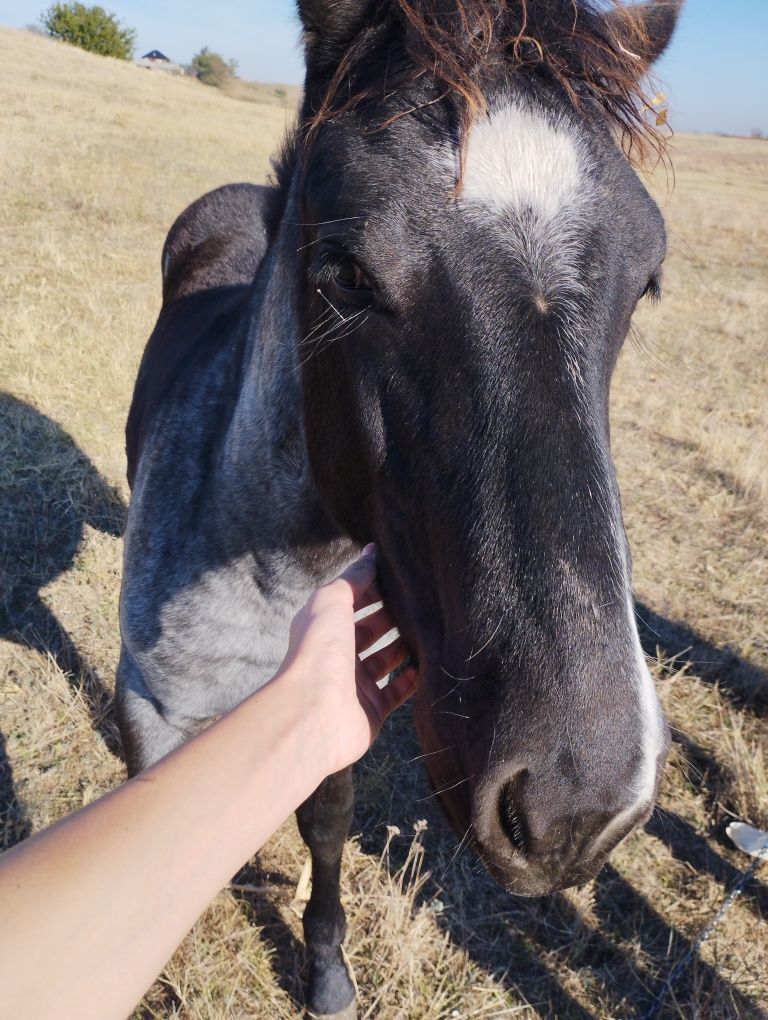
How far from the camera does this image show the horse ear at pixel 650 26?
1802mm

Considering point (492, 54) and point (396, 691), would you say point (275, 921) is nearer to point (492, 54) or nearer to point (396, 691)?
point (396, 691)

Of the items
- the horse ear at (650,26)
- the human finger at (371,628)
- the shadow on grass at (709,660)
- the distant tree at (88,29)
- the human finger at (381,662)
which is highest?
the distant tree at (88,29)

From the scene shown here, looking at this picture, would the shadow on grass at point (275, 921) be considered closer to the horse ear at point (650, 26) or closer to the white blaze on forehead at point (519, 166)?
the white blaze on forehead at point (519, 166)

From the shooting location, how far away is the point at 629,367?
8.17m

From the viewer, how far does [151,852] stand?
1053mm

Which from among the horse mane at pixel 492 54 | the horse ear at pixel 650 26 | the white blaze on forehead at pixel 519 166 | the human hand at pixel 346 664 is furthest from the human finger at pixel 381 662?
the horse ear at pixel 650 26

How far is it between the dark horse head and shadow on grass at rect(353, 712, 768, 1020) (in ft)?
4.98

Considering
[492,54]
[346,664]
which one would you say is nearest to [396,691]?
[346,664]

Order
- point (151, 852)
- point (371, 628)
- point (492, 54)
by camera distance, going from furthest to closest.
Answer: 1. point (371, 628)
2. point (492, 54)
3. point (151, 852)

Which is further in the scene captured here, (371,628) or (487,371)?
(371,628)

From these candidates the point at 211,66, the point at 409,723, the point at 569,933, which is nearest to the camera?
the point at 569,933

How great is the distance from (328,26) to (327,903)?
2.66 m

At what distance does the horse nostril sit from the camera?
1.12 m

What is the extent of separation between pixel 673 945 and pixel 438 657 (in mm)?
2225
